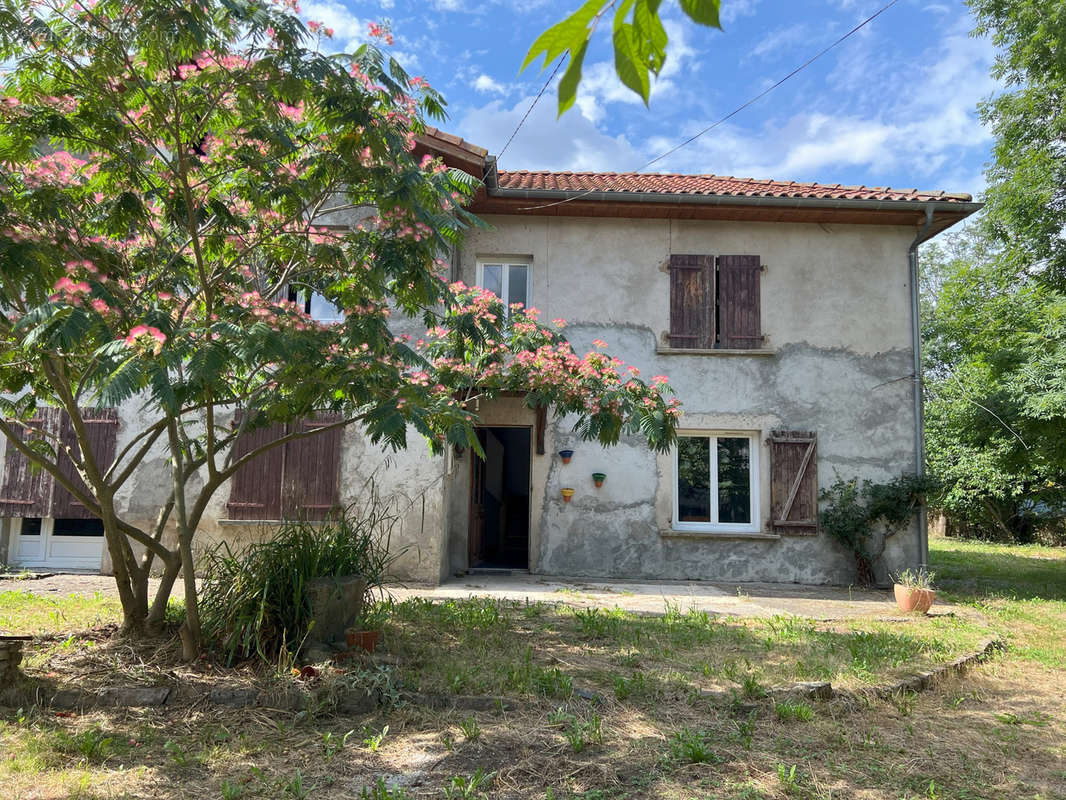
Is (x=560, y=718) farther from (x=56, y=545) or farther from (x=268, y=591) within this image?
(x=56, y=545)

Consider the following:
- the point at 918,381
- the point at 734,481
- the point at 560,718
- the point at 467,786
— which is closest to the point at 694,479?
the point at 734,481

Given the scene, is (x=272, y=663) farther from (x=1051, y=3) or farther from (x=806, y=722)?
(x=1051, y=3)

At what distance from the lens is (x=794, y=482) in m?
9.69

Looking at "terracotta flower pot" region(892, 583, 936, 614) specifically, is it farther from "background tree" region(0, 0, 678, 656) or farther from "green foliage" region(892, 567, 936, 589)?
"background tree" region(0, 0, 678, 656)

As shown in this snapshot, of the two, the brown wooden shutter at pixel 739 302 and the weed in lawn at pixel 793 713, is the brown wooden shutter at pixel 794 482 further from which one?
the weed in lawn at pixel 793 713

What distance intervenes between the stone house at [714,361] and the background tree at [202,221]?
466cm

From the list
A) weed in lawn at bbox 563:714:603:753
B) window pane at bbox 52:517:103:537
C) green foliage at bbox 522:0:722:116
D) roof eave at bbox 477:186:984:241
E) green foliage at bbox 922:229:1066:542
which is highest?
roof eave at bbox 477:186:984:241

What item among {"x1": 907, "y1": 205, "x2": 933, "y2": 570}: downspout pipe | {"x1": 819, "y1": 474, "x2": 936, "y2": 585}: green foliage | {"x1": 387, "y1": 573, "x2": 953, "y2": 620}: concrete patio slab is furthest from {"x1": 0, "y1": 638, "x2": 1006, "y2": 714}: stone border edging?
{"x1": 907, "y1": 205, "x2": 933, "y2": 570}: downspout pipe

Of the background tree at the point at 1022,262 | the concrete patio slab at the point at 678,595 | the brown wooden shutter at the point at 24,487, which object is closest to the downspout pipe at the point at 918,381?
the background tree at the point at 1022,262

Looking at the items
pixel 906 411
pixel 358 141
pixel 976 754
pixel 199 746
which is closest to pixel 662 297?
pixel 906 411

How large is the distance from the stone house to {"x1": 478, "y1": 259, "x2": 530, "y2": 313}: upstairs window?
0.02 metres

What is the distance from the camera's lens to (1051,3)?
380 inches

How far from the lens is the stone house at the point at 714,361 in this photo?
9664mm

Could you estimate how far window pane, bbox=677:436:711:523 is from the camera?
32.5ft
